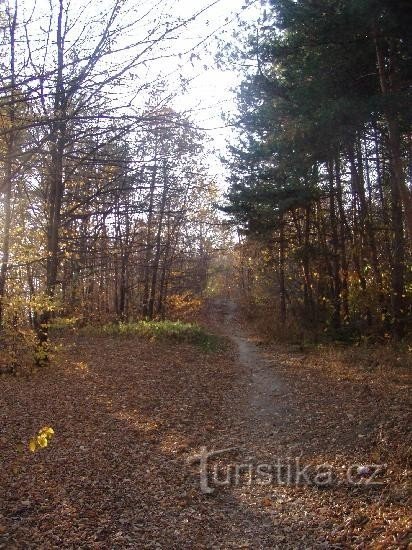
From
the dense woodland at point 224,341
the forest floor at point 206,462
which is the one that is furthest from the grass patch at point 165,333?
the forest floor at point 206,462

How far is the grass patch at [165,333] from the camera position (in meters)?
19.0

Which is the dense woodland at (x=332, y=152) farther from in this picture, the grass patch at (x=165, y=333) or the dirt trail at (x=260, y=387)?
the grass patch at (x=165, y=333)

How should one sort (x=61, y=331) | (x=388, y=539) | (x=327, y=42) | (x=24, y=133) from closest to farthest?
(x=388, y=539), (x=24, y=133), (x=327, y=42), (x=61, y=331)

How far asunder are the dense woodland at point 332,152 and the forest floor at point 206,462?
3679 mm

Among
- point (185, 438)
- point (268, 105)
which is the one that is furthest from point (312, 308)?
point (185, 438)

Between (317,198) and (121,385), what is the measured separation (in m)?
10.2

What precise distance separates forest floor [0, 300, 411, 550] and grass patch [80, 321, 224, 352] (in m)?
6.64

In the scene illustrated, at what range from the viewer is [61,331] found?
20453 mm

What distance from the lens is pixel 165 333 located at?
1928 cm

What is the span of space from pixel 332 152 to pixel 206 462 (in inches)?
329

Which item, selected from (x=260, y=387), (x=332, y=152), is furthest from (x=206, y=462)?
(x=332, y=152)

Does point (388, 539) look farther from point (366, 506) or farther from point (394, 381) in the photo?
point (394, 381)

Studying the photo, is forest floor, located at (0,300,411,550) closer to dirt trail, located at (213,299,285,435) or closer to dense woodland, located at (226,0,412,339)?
dirt trail, located at (213,299,285,435)

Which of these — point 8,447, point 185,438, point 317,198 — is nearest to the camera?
point 8,447
